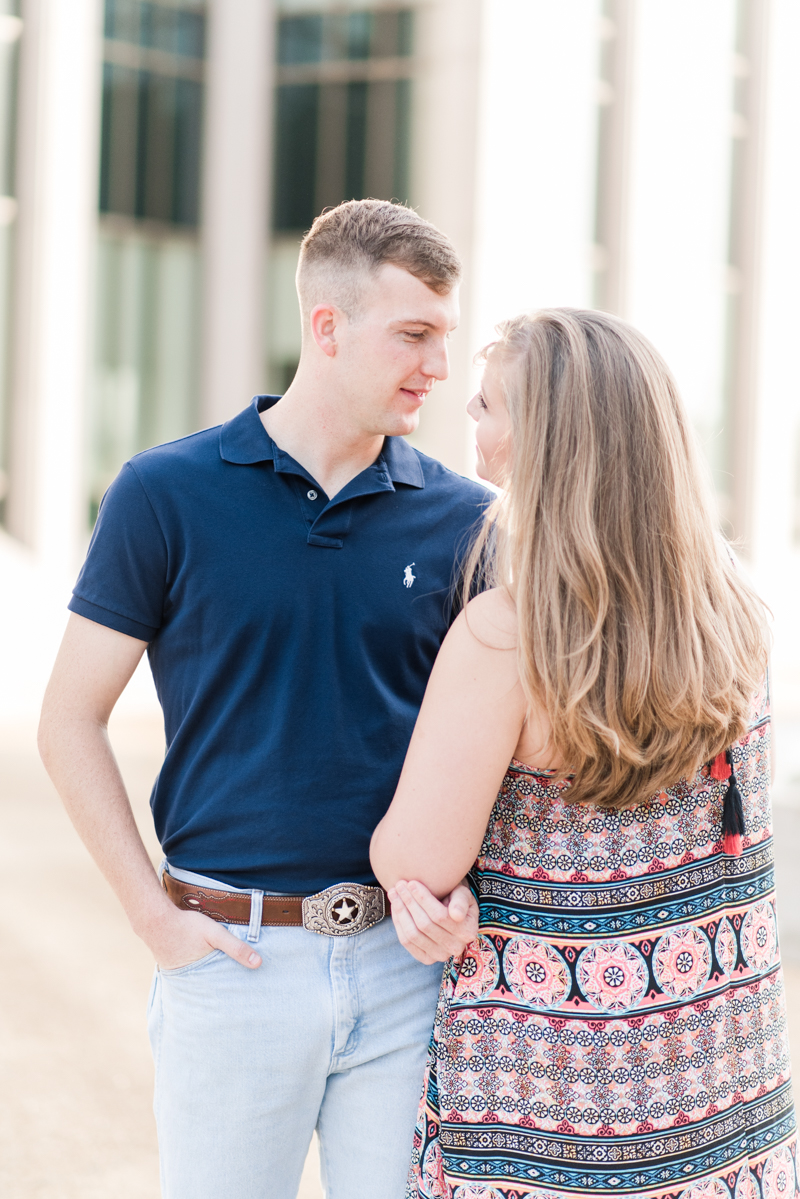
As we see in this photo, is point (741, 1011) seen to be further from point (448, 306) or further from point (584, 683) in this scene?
point (448, 306)

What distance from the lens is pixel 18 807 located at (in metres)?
7.79

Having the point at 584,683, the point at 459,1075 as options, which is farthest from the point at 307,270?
the point at 459,1075

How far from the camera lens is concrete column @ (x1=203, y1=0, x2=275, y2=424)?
54.5 feet

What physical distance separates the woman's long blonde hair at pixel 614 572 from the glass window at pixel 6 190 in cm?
1414

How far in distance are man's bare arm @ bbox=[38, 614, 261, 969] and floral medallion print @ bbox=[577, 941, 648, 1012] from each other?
574 mm

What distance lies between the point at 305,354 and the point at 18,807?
6.08 metres

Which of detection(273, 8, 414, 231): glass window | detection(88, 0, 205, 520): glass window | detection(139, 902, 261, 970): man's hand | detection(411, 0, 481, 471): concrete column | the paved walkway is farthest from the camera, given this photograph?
detection(273, 8, 414, 231): glass window

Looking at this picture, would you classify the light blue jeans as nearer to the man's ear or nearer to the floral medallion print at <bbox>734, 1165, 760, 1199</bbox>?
the floral medallion print at <bbox>734, 1165, 760, 1199</bbox>

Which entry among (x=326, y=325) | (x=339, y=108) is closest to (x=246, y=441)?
(x=326, y=325)

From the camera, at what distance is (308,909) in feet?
7.06

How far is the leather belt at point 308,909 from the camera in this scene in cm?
215

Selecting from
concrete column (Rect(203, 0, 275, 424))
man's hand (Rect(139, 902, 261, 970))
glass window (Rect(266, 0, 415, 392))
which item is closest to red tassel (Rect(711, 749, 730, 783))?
man's hand (Rect(139, 902, 261, 970))

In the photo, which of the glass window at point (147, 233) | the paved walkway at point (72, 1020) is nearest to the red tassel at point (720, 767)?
the paved walkway at point (72, 1020)

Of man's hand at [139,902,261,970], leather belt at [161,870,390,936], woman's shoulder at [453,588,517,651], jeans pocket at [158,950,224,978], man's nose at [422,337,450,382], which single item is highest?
man's nose at [422,337,450,382]
